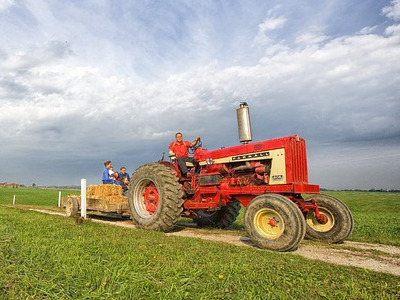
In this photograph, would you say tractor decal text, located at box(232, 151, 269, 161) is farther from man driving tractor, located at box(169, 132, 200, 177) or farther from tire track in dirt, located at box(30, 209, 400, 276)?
tire track in dirt, located at box(30, 209, 400, 276)

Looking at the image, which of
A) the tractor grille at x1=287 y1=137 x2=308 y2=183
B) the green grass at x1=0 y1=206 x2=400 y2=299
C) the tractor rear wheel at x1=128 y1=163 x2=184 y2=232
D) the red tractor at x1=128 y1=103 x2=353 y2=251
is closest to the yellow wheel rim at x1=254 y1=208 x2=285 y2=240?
the red tractor at x1=128 y1=103 x2=353 y2=251

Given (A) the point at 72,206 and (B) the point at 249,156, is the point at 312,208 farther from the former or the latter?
(A) the point at 72,206

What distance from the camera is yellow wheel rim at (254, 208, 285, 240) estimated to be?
5.98m

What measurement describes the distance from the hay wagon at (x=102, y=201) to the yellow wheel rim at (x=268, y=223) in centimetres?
457

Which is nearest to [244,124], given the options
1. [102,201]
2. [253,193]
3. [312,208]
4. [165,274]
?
[253,193]

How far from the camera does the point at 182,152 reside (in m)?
8.72

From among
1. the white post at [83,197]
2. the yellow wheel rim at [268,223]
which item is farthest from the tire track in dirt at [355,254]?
the white post at [83,197]

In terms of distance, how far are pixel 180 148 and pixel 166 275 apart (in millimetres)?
5361

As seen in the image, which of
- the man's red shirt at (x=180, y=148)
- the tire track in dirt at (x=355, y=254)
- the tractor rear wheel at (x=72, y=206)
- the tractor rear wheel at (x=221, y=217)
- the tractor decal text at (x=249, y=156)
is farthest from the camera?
the tractor rear wheel at (x=72, y=206)

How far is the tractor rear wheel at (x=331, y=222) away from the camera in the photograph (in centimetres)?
670

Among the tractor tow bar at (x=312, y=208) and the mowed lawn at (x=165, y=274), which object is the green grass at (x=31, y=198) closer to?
the mowed lawn at (x=165, y=274)

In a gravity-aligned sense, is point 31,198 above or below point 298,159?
below

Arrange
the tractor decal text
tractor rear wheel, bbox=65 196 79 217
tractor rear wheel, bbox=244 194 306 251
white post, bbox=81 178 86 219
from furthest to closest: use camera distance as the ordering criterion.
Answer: tractor rear wheel, bbox=65 196 79 217, white post, bbox=81 178 86 219, the tractor decal text, tractor rear wheel, bbox=244 194 306 251

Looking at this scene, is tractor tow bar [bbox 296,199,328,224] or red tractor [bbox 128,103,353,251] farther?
tractor tow bar [bbox 296,199,328,224]
